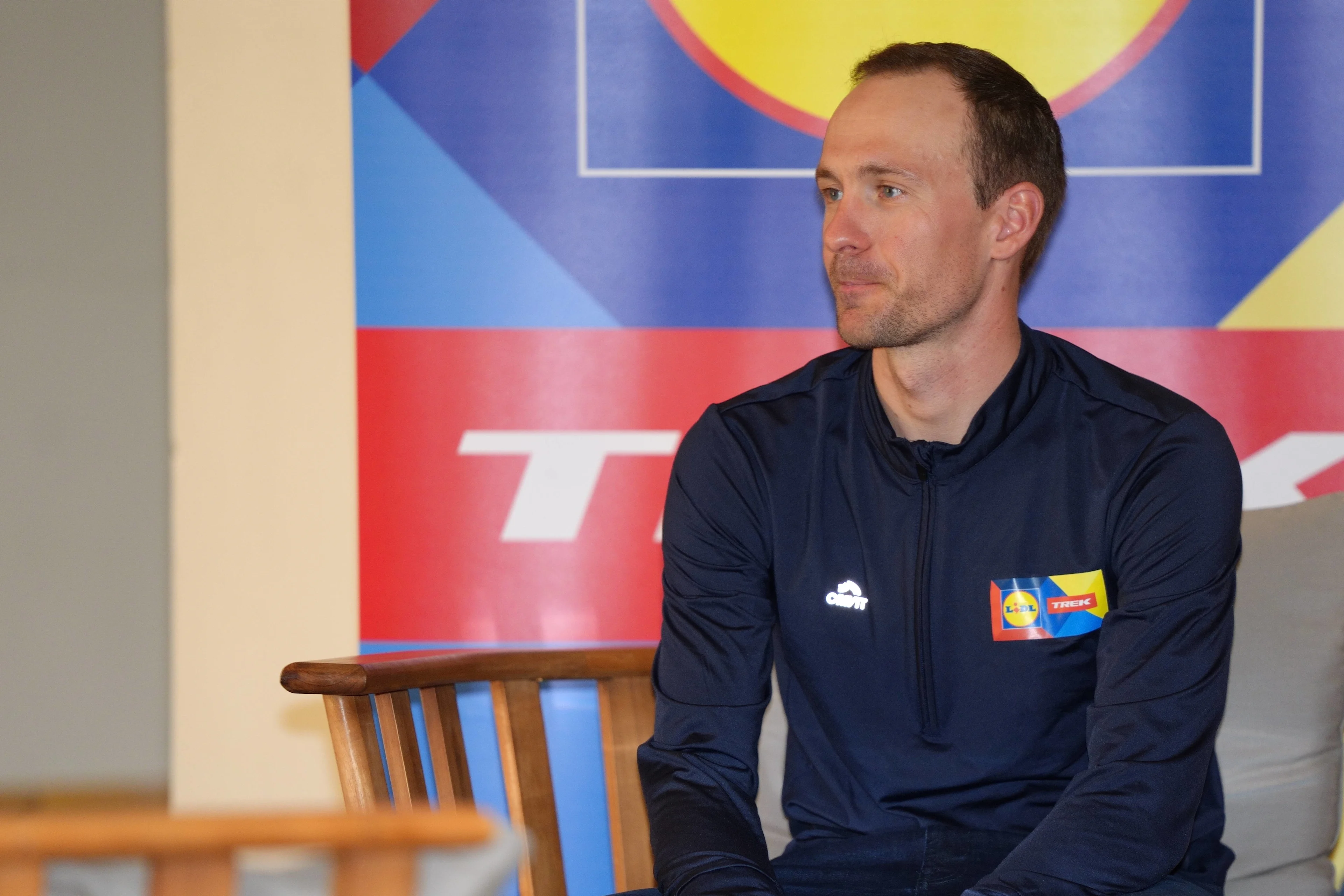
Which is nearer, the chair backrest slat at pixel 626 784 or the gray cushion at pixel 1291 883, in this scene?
the gray cushion at pixel 1291 883

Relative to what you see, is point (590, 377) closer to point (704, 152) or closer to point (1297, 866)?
point (704, 152)

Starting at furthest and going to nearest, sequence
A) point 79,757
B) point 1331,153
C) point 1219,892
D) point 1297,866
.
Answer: point 79,757 < point 1331,153 < point 1297,866 < point 1219,892

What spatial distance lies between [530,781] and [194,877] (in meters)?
1.26

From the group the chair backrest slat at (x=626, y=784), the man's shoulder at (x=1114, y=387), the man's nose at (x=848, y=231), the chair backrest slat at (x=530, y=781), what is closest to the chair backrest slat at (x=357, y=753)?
the chair backrest slat at (x=530, y=781)

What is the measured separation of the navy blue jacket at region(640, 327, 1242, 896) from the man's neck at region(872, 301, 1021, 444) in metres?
0.04

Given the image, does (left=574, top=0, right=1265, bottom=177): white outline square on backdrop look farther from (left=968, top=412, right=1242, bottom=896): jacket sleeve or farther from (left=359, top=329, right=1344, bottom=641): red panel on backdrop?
(left=968, top=412, right=1242, bottom=896): jacket sleeve

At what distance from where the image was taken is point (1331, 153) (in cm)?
180

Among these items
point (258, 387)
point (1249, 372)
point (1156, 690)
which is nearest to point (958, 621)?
point (1156, 690)

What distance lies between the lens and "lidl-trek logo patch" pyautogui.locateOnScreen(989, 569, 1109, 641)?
1.31 meters

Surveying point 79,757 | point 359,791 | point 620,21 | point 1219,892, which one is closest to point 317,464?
point 79,757

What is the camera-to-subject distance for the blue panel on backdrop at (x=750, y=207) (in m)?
1.81

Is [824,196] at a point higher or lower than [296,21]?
lower

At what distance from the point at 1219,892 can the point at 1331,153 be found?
1121mm

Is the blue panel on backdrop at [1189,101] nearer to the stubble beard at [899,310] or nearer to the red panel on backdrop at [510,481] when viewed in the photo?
the stubble beard at [899,310]
